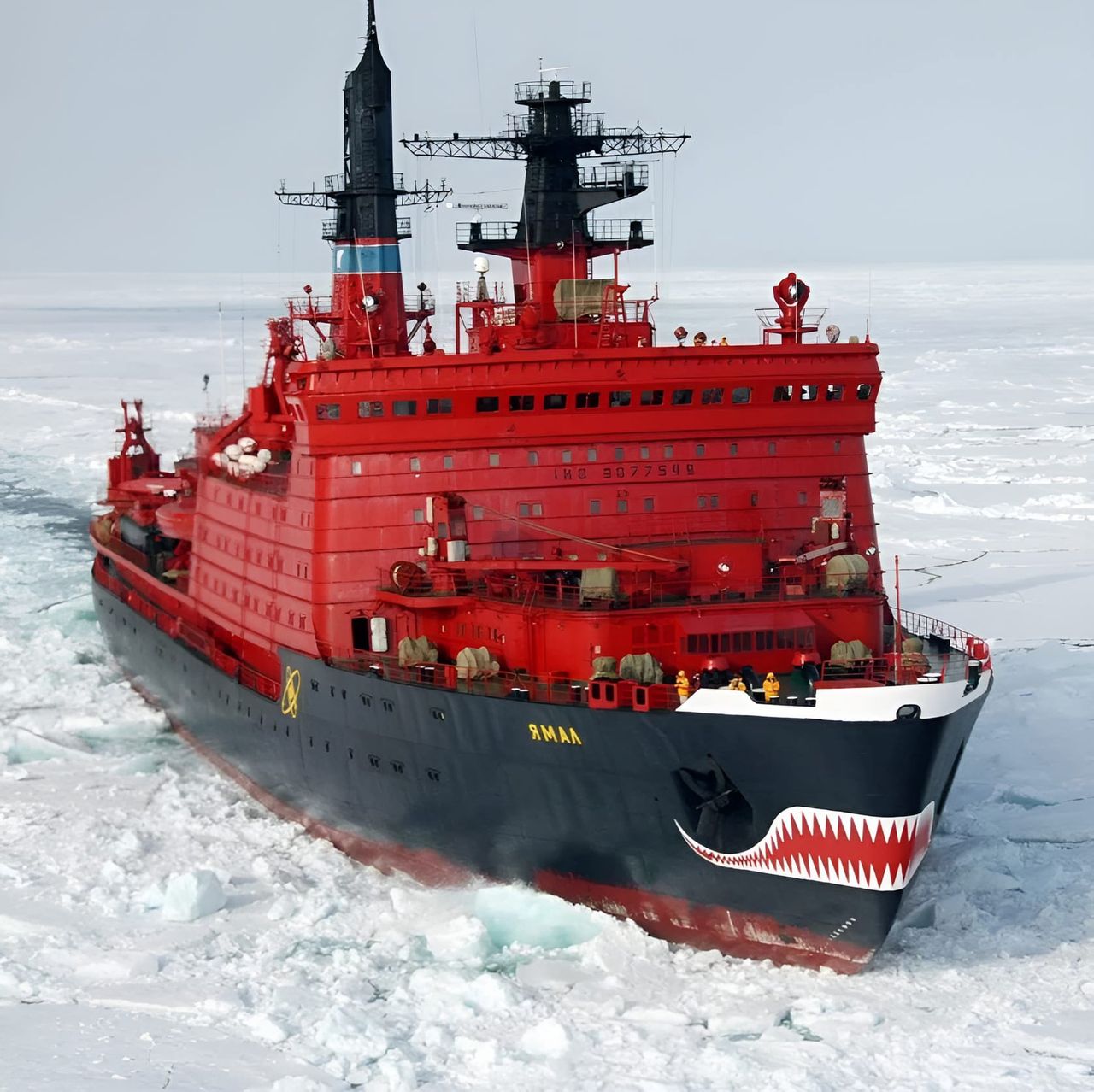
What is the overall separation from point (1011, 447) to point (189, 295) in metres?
108

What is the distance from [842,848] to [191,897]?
22.7ft

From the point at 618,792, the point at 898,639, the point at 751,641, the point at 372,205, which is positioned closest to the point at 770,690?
the point at 751,641

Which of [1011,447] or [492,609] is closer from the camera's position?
[492,609]

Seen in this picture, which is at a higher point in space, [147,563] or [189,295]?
[189,295]

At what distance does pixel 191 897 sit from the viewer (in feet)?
56.5

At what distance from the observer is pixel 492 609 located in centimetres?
1758

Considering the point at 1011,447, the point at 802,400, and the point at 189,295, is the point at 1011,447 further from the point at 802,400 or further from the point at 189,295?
the point at 189,295

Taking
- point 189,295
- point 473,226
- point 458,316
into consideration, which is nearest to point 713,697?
point 458,316

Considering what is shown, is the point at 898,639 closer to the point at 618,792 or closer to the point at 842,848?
the point at 842,848

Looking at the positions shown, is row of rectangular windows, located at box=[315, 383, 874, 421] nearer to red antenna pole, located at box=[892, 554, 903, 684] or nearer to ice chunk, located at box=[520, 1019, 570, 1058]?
red antenna pole, located at box=[892, 554, 903, 684]

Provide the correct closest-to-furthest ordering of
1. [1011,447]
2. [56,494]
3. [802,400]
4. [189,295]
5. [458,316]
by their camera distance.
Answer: [802,400], [458,316], [56,494], [1011,447], [189,295]

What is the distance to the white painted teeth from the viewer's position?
50.0ft

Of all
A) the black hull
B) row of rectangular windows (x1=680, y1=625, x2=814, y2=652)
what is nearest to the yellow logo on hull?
the black hull

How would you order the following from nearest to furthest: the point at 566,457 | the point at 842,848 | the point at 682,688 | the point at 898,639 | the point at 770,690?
the point at 842,848, the point at 770,690, the point at 682,688, the point at 898,639, the point at 566,457
